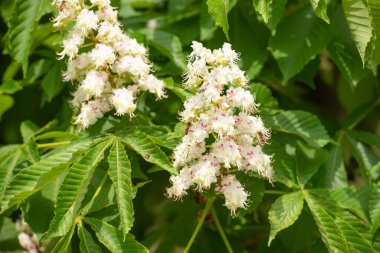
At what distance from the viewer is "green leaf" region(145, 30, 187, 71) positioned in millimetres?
2529

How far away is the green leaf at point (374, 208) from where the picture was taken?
83.5 inches

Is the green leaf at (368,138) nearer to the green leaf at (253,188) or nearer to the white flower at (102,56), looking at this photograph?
the green leaf at (253,188)

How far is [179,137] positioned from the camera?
81.0 inches

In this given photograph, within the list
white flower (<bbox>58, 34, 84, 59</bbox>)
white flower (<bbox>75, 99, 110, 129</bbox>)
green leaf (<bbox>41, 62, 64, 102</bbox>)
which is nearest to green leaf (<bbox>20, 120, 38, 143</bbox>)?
green leaf (<bbox>41, 62, 64, 102</bbox>)

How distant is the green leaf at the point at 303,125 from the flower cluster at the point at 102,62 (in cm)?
48

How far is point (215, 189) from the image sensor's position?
Answer: 2035mm

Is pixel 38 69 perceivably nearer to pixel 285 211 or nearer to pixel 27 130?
pixel 27 130

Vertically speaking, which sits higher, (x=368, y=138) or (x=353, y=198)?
(x=368, y=138)

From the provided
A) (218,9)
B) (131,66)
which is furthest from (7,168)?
(218,9)

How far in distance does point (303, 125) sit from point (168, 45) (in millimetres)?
671

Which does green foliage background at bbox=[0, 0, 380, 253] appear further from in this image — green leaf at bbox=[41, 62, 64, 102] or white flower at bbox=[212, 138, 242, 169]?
white flower at bbox=[212, 138, 242, 169]

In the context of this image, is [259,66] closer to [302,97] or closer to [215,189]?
[215,189]

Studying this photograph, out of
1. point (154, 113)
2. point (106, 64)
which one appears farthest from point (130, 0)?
point (106, 64)

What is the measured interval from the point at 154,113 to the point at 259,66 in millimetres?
497
